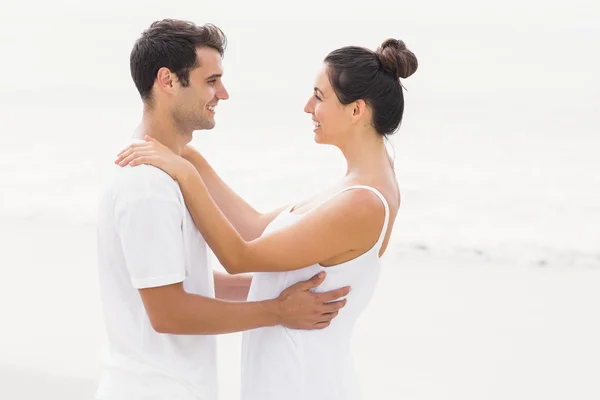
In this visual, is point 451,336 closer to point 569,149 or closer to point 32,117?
point 569,149

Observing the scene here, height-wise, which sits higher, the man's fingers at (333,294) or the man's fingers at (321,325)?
the man's fingers at (333,294)

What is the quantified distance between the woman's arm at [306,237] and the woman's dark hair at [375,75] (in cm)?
30

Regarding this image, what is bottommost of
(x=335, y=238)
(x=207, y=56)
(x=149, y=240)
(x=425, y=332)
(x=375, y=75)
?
(x=425, y=332)

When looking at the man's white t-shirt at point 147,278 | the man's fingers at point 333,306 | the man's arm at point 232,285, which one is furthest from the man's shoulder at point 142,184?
the man's arm at point 232,285

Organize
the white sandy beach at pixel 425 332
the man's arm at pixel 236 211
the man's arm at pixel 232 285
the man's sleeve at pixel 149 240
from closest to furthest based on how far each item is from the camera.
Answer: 1. the man's sleeve at pixel 149 240
2. the man's arm at pixel 232 285
3. the man's arm at pixel 236 211
4. the white sandy beach at pixel 425 332

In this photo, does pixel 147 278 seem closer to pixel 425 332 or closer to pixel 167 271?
pixel 167 271

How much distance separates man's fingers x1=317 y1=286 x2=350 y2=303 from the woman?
3cm

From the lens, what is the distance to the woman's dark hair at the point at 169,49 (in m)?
2.43

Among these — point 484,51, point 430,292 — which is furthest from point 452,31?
point 430,292

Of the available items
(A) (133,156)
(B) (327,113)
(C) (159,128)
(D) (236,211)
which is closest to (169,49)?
(C) (159,128)

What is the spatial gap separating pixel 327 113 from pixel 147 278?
0.81m

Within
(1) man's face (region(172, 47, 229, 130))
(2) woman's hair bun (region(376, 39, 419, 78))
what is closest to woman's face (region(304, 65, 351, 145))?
(2) woman's hair bun (region(376, 39, 419, 78))

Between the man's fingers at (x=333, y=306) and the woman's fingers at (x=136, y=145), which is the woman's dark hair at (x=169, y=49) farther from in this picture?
the man's fingers at (x=333, y=306)

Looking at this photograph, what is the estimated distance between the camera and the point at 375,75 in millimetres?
2619
